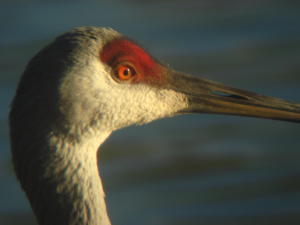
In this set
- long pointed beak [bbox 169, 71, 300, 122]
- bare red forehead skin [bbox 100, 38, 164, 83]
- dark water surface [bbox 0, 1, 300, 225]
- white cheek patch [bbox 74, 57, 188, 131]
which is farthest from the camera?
dark water surface [bbox 0, 1, 300, 225]

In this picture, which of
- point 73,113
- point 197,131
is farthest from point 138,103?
point 197,131

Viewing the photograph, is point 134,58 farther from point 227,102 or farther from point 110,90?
point 227,102

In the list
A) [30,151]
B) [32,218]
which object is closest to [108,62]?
[30,151]

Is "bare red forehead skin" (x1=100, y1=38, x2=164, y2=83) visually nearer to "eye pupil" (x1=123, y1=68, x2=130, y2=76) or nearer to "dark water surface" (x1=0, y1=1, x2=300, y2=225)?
"eye pupil" (x1=123, y1=68, x2=130, y2=76)

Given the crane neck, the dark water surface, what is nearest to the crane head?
the crane neck

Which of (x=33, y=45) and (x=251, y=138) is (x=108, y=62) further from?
(x=33, y=45)

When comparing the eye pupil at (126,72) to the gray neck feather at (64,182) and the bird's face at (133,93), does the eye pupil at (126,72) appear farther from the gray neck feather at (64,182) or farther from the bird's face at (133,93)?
the gray neck feather at (64,182)

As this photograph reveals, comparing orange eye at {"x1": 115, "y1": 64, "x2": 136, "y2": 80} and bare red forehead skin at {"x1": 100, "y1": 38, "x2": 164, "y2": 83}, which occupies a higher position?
bare red forehead skin at {"x1": 100, "y1": 38, "x2": 164, "y2": 83}
